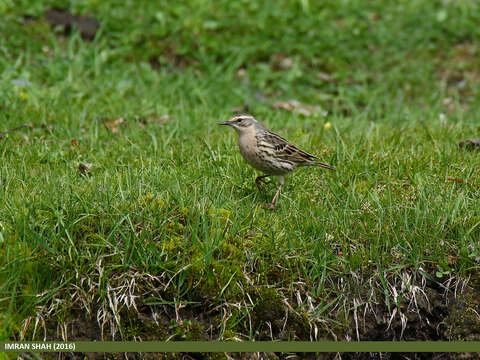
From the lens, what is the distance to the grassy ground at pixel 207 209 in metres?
4.85

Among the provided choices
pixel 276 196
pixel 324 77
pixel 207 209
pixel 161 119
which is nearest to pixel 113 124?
pixel 161 119

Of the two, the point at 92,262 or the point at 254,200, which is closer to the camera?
the point at 92,262

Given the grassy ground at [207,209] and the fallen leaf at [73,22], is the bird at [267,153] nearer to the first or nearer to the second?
the grassy ground at [207,209]

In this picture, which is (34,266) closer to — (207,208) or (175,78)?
(207,208)

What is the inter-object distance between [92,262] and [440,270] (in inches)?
108

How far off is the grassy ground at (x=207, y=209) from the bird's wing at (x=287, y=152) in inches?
10.0

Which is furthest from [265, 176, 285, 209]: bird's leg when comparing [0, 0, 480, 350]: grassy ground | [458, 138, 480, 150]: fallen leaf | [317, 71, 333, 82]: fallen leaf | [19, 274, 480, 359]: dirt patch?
[317, 71, 333, 82]: fallen leaf

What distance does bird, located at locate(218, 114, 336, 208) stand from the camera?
239 inches

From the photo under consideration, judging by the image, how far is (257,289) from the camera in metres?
4.94

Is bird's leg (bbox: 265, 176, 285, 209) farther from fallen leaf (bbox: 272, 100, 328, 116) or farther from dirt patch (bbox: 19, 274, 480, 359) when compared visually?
fallen leaf (bbox: 272, 100, 328, 116)

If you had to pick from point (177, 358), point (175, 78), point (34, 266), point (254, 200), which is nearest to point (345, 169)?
point (254, 200)

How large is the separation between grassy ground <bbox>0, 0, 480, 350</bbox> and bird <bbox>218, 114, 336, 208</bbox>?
207mm

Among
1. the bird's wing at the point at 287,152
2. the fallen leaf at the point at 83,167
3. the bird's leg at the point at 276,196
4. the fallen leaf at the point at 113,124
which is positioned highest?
the bird's wing at the point at 287,152

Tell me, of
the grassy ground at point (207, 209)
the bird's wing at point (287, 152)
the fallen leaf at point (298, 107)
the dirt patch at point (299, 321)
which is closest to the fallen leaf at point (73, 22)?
the grassy ground at point (207, 209)
